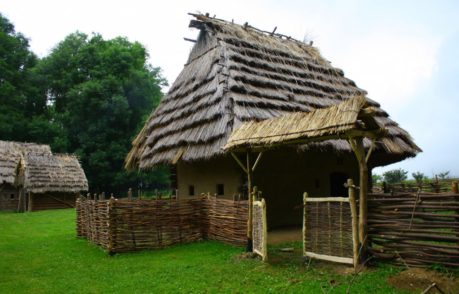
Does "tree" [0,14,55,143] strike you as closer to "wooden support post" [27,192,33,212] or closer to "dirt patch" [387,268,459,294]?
"wooden support post" [27,192,33,212]

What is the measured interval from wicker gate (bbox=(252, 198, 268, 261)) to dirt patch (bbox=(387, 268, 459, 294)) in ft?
8.34

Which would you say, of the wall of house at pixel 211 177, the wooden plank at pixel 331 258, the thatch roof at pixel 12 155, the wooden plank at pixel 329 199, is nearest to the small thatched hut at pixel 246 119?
the wall of house at pixel 211 177

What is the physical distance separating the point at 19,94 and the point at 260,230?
36.4 metres

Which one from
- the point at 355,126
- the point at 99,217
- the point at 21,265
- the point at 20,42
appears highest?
the point at 20,42

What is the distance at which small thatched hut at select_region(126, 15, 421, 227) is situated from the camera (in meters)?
11.8

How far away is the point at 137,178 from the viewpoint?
34938mm

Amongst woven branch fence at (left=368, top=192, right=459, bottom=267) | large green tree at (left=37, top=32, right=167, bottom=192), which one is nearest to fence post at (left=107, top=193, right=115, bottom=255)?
woven branch fence at (left=368, top=192, right=459, bottom=267)

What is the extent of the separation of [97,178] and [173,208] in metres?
25.6

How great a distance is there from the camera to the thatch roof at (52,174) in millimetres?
Answer: 25531

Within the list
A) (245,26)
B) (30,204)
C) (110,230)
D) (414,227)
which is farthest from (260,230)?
(30,204)

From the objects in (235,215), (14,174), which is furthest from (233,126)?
(14,174)

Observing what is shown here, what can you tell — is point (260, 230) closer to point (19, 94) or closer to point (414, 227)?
point (414, 227)

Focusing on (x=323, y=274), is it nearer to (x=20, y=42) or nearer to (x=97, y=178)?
(x=97, y=178)

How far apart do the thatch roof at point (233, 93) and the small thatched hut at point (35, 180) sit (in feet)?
42.5
